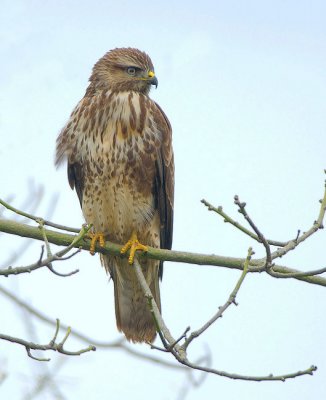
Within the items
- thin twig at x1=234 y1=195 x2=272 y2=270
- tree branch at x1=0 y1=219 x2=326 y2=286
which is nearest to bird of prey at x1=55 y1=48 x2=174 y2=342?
tree branch at x1=0 y1=219 x2=326 y2=286

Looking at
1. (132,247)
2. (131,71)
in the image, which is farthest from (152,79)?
(132,247)

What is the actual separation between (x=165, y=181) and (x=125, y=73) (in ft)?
3.72

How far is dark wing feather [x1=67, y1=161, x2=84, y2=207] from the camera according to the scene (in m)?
6.46

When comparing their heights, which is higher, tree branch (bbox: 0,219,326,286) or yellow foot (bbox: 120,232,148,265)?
yellow foot (bbox: 120,232,148,265)

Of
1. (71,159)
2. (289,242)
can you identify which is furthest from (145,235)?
(289,242)

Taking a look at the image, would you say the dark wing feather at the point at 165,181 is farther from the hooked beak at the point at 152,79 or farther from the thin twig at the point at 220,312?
the thin twig at the point at 220,312

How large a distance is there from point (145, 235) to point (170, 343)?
7.37 feet

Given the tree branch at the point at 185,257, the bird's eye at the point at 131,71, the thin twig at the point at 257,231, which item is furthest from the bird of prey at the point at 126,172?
the thin twig at the point at 257,231

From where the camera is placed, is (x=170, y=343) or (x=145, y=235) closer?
(x=170, y=343)

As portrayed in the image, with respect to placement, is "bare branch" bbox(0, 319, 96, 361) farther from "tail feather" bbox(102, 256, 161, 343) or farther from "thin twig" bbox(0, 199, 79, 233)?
"tail feather" bbox(102, 256, 161, 343)

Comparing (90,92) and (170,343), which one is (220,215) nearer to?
(170,343)

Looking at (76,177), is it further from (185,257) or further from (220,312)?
(220,312)

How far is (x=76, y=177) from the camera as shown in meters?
6.58

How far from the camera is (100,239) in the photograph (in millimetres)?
6152
